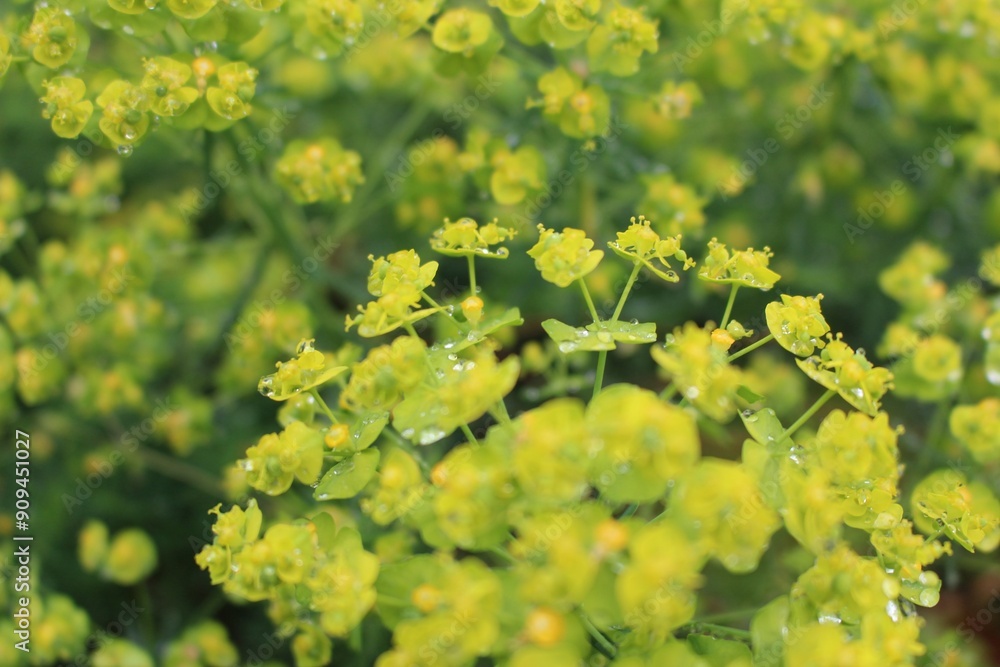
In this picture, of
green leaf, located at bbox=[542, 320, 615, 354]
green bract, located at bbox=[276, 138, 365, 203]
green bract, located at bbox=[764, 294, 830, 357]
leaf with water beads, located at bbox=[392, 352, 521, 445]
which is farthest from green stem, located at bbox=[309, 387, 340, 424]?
green bract, located at bbox=[764, 294, 830, 357]

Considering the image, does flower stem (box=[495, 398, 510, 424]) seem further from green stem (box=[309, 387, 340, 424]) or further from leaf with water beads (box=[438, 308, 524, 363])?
green stem (box=[309, 387, 340, 424])

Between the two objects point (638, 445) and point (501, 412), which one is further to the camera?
point (501, 412)

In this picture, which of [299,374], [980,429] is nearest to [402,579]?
[299,374]

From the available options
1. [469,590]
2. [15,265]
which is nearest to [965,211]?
[469,590]

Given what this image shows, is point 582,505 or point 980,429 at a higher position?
point 582,505

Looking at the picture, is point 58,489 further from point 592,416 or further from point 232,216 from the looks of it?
point 592,416

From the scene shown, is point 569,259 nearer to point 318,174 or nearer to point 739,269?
point 739,269

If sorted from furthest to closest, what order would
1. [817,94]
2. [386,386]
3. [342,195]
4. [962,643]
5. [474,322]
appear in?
[817,94] → [962,643] → [342,195] → [474,322] → [386,386]
